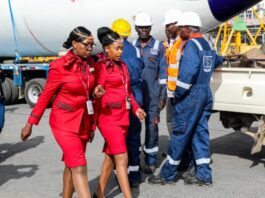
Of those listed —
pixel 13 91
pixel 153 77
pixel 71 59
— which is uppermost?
pixel 71 59

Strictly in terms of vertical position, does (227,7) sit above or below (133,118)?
above

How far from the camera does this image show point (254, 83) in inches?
251

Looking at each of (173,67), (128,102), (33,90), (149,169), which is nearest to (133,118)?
(128,102)

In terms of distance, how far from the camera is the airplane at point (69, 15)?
435 inches

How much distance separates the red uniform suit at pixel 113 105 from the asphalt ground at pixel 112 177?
33.6 inches

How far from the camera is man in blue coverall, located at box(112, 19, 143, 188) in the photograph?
5.74m

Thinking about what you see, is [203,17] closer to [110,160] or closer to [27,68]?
[27,68]

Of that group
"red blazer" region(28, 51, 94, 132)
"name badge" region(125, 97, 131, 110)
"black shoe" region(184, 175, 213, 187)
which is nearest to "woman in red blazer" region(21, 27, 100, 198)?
"red blazer" region(28, 51, 94, 132)

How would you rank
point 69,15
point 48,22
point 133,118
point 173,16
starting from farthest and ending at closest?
point 48,22
point 69,15
point 173,16
point 133,118

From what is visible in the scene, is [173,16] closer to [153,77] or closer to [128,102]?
[153,77]

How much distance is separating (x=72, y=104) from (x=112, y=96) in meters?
0.64

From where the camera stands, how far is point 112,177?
6.39 meters

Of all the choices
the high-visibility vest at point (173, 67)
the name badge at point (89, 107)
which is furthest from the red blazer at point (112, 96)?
the high-visibility vest at point (173, 67)

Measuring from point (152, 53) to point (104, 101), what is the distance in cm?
142
